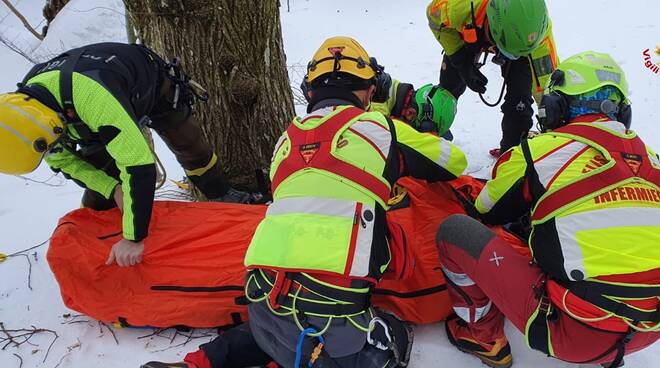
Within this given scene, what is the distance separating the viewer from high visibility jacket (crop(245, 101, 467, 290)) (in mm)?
1635

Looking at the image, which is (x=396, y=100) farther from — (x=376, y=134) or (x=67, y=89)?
(x=67, y=89)

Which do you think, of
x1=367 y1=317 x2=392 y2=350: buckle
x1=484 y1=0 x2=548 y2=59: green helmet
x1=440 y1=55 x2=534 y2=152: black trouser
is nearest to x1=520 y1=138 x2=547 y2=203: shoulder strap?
x1=367 y1=317 x2=392 y2=350: buckle

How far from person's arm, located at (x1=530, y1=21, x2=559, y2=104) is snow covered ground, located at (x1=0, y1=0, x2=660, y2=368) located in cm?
78

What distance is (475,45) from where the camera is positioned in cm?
288

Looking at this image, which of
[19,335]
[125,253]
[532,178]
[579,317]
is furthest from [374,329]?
[19,335]

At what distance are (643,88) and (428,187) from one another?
2.99m

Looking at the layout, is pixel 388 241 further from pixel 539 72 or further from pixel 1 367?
pixel 1 367

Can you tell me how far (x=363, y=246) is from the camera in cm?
166

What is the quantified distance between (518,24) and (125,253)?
236 cm

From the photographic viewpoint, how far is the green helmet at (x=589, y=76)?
1677 millimetres

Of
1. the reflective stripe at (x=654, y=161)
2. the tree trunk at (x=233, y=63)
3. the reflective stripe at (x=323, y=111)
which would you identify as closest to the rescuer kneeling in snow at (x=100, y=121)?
the tree trunk at (x=233, y=63)

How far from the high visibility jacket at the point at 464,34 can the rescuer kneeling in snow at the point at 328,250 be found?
130 cm

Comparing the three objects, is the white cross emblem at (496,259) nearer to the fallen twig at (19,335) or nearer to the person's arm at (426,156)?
the person's arm at (426,156)

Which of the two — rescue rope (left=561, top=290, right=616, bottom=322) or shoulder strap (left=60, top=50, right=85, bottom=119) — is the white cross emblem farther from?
shoulder strap (left=60, top=50, right=85, bottom=119)
